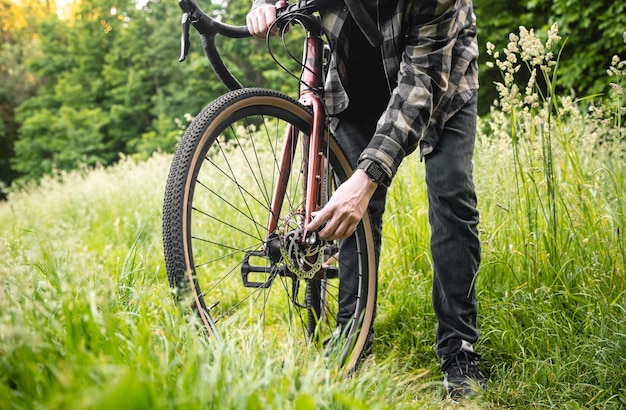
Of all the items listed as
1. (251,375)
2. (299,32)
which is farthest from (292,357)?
(299,32)

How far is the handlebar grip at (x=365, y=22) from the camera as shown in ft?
6.25

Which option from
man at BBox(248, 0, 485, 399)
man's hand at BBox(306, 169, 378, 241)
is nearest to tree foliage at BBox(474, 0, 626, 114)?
man at BBox(248, 0, 485, 399)

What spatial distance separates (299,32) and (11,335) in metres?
14.4

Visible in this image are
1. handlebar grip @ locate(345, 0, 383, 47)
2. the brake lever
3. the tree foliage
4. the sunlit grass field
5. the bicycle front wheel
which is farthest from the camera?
the tree foliage

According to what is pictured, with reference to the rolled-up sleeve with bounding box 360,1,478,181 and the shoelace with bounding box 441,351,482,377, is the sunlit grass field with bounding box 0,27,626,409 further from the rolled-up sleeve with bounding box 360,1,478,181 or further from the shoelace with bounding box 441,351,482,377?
the rolled-up sleeve with bounding box 360,1,478,181

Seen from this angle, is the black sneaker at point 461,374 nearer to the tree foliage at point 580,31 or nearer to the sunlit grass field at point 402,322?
the sunlit grass field at point 402,322

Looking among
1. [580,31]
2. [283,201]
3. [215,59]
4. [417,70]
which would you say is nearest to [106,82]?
[580,31]

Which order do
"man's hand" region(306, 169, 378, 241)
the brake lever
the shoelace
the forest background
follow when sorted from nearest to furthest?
"man's hand" region(306, 169, 378, 241) → the brake lever → the shoelace → the forest background

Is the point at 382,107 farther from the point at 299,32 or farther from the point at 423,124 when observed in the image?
the point at 299,32

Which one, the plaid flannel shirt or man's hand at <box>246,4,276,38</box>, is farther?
man's hand at <box>246,4,276,38</box>

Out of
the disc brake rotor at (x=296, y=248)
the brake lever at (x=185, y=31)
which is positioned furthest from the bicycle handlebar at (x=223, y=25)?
the disc brake rotor at (x=296, y=248)

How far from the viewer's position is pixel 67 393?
3.35ft

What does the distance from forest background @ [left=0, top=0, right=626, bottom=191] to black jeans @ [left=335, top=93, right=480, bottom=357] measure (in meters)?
13.0

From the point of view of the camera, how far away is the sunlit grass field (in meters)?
1.11
